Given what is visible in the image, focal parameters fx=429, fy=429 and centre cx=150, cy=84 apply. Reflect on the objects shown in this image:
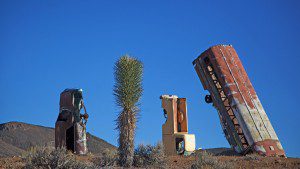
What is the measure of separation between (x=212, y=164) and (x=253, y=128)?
6.71m

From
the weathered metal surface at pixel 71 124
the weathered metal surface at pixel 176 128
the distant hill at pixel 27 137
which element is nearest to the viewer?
the weathered metal surface at pixel 71 124

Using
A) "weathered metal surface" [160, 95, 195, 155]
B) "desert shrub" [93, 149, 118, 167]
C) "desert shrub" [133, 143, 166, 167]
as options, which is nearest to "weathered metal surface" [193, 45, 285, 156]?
"weathered metal surface" [160, 95, 195, 155]

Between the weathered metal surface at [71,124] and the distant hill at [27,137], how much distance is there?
21.2m

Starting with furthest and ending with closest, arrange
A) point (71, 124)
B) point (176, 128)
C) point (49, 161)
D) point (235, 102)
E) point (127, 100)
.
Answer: point (176, 128), point (235, 102), point (71, 124), point (127, 100), point (49, 161)

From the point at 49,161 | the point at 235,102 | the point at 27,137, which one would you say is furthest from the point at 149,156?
the point at 27,137

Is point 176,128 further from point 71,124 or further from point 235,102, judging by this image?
point 71,124

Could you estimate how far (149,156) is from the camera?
1281cm

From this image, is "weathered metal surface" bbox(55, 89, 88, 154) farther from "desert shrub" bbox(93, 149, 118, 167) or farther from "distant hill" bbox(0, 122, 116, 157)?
"distant hill" bbox(0, 122, 116, 157)

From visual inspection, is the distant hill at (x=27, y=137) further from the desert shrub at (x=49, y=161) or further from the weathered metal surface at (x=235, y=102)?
the desert shrub at (x=49, y=161)

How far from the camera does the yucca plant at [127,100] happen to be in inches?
473

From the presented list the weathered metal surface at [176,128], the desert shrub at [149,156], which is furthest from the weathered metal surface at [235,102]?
the desert shrub at [149,156]

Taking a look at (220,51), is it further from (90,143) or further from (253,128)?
(90,143)

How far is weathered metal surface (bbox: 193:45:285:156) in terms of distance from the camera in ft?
57.3

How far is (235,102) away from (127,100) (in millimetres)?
7406
